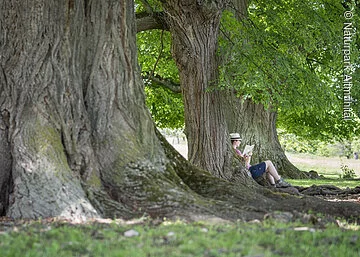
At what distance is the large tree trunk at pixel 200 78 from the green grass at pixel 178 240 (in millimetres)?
7645

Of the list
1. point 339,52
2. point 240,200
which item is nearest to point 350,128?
point 339,52

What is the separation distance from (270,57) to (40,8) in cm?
844

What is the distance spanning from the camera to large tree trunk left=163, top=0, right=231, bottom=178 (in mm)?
14109

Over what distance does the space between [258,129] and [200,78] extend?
274 inches

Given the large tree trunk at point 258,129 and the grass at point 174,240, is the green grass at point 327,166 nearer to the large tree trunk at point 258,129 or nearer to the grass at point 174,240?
the large tree trunk at point 258,129

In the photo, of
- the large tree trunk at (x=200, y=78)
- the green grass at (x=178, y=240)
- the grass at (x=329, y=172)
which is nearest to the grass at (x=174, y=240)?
the green grass at (x=178, y=240)

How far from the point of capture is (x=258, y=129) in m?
21.4

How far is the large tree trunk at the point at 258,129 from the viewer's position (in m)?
19.9

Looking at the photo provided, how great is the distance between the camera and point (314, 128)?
2847 cm

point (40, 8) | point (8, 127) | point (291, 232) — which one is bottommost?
point (291, 232)

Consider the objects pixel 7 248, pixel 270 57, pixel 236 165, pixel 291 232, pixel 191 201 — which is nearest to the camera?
pixel 7 248

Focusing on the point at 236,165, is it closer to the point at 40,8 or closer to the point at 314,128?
the point at 40,8
